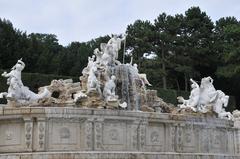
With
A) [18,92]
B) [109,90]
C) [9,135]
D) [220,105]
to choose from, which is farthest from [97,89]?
[220,105]

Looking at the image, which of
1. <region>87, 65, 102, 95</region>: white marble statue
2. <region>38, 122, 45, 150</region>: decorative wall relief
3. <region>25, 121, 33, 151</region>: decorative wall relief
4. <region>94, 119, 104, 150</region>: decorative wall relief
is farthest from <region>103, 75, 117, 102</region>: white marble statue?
<region>25, 121, 33, 151</region>: decorative wall relief

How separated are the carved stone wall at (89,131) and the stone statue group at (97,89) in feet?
3.64

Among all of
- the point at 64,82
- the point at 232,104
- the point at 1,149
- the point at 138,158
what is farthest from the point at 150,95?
the point at 232,104

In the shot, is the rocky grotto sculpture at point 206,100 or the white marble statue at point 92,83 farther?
the rocky grotto sculpture at point 206,100

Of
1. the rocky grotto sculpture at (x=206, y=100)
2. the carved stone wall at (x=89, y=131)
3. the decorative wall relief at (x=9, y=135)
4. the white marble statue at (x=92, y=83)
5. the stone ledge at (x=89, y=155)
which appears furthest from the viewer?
the rocky grotto sculpture at (x=206, y=100)

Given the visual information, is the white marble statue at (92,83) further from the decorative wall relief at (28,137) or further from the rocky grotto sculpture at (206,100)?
the rocky grotto sculpture at (206,100)

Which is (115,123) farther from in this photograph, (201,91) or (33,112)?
(201,91)

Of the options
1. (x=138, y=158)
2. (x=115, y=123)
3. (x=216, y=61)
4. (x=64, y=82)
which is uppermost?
(x=216, y=61)

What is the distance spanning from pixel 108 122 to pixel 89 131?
2.98 ft

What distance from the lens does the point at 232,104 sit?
1864 inches

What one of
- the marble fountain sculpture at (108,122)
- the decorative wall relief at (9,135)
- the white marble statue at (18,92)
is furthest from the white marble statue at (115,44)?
the decorative wall relief at (9,135)

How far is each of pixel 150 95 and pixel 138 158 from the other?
252 inches

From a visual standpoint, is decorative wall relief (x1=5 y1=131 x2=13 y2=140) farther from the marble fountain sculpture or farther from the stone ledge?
the stone ledge

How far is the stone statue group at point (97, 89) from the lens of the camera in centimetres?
2183
